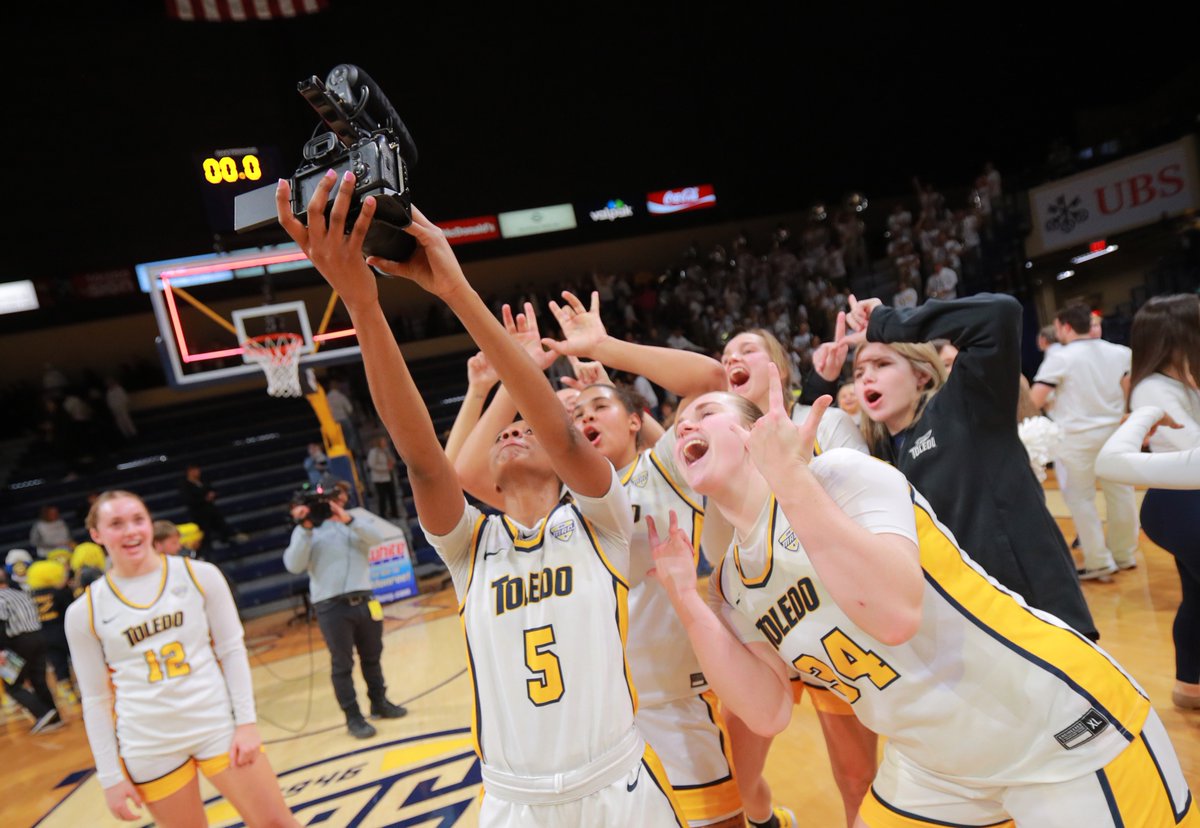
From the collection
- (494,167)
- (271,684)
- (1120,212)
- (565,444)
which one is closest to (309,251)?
(565,444)

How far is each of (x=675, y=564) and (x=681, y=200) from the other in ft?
58.6

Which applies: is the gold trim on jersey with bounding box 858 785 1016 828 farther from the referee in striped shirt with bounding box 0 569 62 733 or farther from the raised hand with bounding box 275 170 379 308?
the referee in striped shirt with bounding box 0 569 62 733

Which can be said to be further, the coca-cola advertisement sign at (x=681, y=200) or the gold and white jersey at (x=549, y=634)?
the coca-cola advertisement sign at (x=681, y=200)

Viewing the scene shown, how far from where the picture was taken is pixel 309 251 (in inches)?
60.3

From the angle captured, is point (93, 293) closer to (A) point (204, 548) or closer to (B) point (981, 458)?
(A) point (204, 548)

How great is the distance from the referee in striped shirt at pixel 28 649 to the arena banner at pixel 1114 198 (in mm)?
17479

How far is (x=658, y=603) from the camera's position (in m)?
2.50

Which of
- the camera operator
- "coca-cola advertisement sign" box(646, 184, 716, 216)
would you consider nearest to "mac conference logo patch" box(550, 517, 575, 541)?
the camera operator

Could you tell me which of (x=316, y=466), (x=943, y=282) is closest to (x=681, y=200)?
(x=943, y=282)

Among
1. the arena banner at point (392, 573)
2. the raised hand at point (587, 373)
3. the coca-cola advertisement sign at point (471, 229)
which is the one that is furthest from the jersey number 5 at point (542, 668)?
the coca-cola advertisement sign at point (471, 229)

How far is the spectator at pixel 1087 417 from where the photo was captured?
550cm

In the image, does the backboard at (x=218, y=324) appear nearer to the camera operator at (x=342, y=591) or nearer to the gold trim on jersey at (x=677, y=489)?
the camera operator at (x=342, y=591)

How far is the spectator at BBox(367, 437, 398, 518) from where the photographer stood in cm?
1243

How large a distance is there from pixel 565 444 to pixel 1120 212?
17.2m
